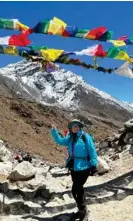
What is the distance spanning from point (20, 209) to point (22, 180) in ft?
4.50

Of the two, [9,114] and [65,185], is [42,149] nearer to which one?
[9,114]

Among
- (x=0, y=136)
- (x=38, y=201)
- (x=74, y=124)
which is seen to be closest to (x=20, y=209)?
(x=38, y=201)

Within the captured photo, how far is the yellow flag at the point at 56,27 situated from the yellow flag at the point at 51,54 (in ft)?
1.86

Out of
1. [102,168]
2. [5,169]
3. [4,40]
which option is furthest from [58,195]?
[4,40]

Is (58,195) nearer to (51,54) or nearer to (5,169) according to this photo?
(5,169)

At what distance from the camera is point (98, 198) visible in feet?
31.2

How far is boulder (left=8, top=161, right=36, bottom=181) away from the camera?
9.80 meters

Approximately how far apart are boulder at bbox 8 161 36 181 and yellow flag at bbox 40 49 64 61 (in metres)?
2.92

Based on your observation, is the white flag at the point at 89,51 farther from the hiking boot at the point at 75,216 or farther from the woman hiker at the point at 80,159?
the hiking boot at the point at 75,216

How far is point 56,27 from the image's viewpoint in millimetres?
10992

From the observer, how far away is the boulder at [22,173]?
9.80 m

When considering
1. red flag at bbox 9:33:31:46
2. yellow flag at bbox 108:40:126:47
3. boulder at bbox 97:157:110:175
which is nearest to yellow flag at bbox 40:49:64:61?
red flag at bbox 9:33:31:46

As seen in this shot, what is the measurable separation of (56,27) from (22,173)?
12.3ft

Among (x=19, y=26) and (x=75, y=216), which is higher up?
(x=19, y=26)
